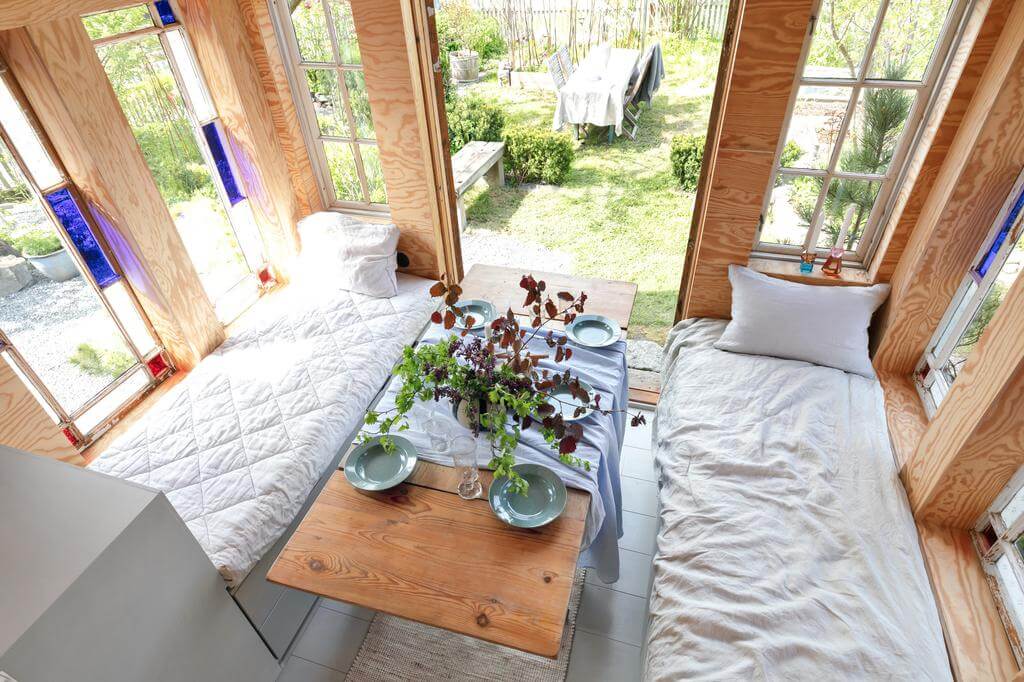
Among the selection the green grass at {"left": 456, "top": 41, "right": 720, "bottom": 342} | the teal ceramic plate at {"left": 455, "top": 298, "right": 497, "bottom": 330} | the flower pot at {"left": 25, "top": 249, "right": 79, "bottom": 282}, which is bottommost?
the green grass at {"left": 456, "top": 41, "right": 720, "bottom": 342}

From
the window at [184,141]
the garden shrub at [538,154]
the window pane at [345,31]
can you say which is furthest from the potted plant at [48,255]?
the garden shrub at [538,154]

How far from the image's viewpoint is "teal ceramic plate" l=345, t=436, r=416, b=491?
1.69 meters

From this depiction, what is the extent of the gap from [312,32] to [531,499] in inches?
97.1

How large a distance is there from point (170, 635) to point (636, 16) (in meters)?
7.18

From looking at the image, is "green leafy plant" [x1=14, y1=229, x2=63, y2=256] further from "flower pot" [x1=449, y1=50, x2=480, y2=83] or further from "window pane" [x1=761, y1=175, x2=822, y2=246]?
"flower pot" [x1=449, y1=50, x2=480, y2=83]

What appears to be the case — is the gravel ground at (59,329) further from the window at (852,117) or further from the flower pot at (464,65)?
the flower pot at (464,65)

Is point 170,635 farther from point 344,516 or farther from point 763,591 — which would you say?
point 763,591

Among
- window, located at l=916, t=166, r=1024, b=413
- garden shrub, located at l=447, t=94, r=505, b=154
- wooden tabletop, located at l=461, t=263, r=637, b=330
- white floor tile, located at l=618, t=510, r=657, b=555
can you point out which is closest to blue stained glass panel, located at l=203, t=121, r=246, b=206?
wooden tabletop, located at l=461, t=263, r=637, b=330

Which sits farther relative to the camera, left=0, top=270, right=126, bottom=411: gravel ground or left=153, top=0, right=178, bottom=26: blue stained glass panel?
left=153, top=0, right=178, bottom=26: blue stained glass panel

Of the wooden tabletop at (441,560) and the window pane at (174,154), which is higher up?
the window pane at (174,154)

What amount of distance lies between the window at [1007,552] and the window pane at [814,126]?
4.47 ft

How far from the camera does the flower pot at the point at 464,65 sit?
678 cm

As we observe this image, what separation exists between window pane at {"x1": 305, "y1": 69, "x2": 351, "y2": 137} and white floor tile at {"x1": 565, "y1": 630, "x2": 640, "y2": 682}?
263 centimetres

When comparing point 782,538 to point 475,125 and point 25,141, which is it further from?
point 475,125
